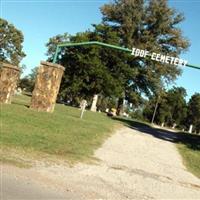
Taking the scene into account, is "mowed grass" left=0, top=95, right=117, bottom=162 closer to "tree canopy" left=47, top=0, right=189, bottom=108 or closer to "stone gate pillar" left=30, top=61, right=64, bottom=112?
"stone gate pillar" left=30, top=61, right=64, bottom=112

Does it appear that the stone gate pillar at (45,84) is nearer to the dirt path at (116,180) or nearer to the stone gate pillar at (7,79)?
the stone gate pillar at (7,79)

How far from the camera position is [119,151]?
1611 cm

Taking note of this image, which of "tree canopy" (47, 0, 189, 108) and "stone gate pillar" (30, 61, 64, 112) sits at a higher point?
"tree canopy" (47, 0, 189, 108)

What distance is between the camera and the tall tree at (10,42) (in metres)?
84.4

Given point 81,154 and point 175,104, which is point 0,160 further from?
point 175,104

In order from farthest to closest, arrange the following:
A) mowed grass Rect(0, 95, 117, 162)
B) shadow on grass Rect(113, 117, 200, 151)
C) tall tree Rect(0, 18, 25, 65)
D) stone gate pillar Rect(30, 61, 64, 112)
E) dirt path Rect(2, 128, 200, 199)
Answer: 1. tall tree Rect(0, 18, 25, 65)
2. shadow on grass Rect(113, 117, 200, 151)
3. stone gate pillar Rect(30, 61, 64, 112)
4. mowed grass Rect(0, 95, 117, 162)
5. dirt path Rect(2, 128, 200, 199)

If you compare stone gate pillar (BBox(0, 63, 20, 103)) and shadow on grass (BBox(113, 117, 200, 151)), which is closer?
stone gate pillar (BBox(0, 63, 20, 103))

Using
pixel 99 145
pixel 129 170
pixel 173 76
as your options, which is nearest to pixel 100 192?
pixel 129 170

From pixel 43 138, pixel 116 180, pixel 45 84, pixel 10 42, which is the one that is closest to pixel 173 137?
pixel 45 84

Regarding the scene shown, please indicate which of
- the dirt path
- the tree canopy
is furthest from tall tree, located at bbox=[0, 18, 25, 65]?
the dirt path

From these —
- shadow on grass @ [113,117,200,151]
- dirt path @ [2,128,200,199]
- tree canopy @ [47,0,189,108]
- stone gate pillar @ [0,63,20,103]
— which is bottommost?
dirt path @ [2,128,200,199]

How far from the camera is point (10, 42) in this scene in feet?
280

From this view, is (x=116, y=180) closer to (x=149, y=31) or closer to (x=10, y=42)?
(x=149, y=31)

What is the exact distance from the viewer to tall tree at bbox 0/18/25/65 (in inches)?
3324
